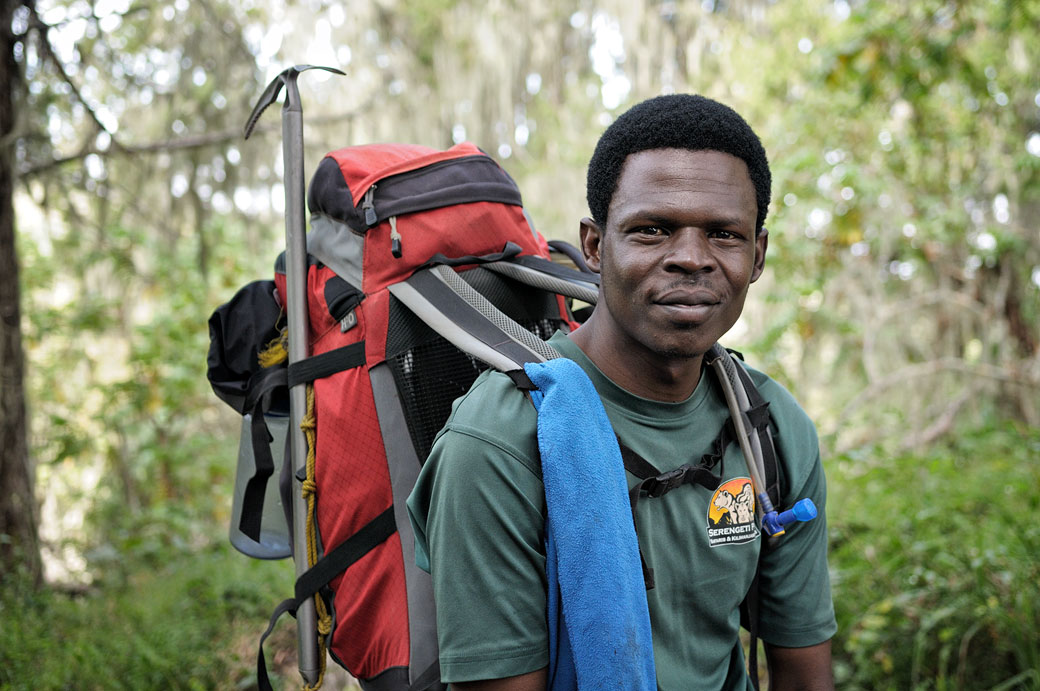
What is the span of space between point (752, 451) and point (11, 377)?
13.1 feet

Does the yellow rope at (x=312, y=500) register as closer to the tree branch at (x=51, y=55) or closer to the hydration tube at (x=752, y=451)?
the hydration tube at (x=752, y=451)

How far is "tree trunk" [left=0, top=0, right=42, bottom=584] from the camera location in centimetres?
423

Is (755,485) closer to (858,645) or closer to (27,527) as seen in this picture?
(858,645)

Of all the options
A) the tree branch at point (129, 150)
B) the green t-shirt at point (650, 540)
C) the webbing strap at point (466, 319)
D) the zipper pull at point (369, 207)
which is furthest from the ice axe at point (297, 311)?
the tree branch at point (129, 150)

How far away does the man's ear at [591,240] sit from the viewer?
1768 millimetres

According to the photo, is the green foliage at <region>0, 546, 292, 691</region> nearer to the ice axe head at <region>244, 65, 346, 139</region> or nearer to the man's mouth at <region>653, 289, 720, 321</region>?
the ice axe head at <region>244, 65, 346, 139</region>

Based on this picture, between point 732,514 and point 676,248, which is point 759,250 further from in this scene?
point 732,514

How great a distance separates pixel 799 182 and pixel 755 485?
16.1 ft

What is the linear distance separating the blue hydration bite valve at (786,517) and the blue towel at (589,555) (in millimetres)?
388

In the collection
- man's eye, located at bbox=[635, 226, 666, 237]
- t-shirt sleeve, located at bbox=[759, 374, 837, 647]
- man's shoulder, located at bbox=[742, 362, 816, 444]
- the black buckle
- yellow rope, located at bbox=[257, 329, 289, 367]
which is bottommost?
t-shirt sleeve, located at bbox=[759, 374, 837, 647]

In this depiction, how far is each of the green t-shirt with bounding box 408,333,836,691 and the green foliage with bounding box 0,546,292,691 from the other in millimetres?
2476

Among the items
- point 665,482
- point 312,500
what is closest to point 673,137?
point 665,482

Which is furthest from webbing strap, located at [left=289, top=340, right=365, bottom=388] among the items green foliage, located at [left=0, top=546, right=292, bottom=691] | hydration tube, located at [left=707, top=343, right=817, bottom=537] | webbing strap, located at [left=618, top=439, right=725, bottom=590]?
green foliage, located at [left=0, top=546, right=292, bottom=691]

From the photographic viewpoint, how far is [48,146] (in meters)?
4.60
